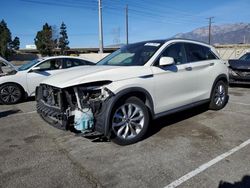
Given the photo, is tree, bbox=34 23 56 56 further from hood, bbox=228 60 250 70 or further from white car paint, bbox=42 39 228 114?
white car paint, bbox=42 39 228 114

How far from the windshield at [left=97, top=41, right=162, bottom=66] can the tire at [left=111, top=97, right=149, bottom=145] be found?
30.9 inches

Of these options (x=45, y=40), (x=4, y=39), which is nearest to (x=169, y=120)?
→ (x=4, y=39)

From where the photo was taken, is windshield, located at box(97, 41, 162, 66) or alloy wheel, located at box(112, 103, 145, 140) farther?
windshield, located at box(97, 41, 162, 66)

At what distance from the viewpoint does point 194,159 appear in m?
3.68

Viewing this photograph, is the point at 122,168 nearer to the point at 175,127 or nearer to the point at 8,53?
the point at 175,127

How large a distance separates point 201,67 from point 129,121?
2.26 metres

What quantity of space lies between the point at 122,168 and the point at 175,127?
6.46 ft

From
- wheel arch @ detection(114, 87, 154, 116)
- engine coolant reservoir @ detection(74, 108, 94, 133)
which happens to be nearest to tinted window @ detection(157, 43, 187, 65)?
wheel arch @ detection(114, 87, 154, 116)

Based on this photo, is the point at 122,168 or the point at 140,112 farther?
the point at 140,112

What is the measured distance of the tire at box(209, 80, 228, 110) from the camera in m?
6.12

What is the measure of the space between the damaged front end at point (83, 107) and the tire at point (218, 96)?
3.13 m

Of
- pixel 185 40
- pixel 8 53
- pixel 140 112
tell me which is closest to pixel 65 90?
pixel 140 112

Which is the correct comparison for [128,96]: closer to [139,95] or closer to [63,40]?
[139,95]

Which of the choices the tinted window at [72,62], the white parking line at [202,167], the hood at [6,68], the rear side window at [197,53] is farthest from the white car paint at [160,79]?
the hood at [6,68]
